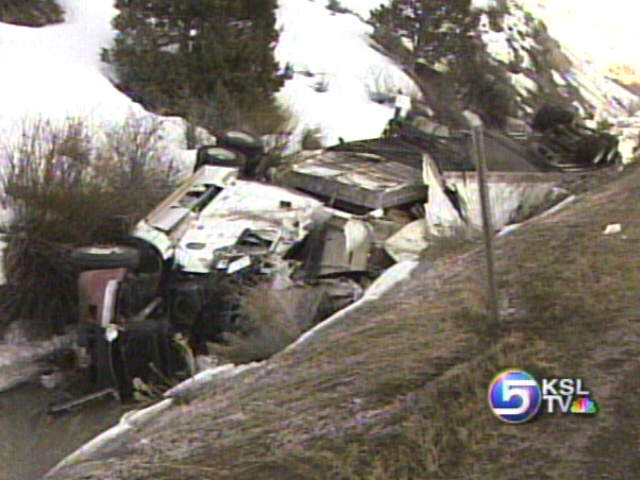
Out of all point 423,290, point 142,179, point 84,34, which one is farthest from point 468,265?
point 84,34

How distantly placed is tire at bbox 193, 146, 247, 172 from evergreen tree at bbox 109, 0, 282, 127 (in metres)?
2.36

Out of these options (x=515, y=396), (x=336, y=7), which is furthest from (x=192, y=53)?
(x=515, y=396)

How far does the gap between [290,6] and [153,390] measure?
1219 cm

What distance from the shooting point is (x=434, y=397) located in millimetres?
3564

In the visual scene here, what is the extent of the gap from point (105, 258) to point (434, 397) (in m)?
3.43

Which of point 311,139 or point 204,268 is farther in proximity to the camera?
point 311,139

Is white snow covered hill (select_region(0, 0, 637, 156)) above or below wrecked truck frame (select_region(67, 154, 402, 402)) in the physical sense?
above

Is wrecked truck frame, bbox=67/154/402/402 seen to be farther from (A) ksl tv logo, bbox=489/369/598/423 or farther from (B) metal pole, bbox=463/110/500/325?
(A) ksl tv logo, bbox=489/369/598/423

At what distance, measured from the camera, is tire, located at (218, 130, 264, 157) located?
29.2ft

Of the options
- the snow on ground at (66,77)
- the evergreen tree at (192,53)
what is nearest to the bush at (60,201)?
the snow on ground at (66,77)

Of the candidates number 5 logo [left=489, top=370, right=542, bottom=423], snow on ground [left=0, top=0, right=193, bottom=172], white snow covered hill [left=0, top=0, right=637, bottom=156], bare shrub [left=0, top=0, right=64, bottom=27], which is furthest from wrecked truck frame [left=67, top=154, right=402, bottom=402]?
bare shrub [left=0, top=0, right=64, bottom=27]

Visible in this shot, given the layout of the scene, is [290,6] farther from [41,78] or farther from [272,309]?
[272,309]

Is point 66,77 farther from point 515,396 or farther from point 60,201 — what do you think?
point 515,396

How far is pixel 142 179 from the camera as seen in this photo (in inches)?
308
